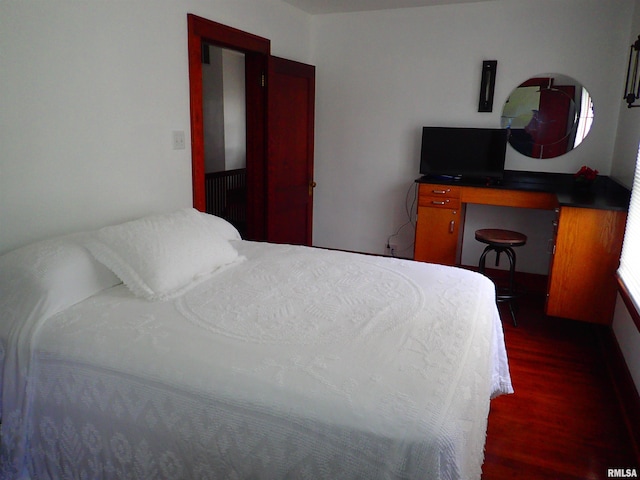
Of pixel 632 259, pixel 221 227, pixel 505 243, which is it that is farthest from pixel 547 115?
pixel 221 227

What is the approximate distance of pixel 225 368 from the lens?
56.4 inches

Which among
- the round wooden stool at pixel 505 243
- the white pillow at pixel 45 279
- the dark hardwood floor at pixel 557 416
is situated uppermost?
the white pillow at pixel 45 279

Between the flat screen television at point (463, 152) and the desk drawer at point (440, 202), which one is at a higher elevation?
the flat screen television at point (463, 152)

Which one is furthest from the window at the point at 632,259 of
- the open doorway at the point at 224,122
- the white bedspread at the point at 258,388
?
the open doorway at the point at 224,122

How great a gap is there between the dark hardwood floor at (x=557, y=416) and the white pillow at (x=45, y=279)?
179 cm

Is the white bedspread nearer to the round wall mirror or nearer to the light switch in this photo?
the light switch

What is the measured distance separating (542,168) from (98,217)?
348 centimetres

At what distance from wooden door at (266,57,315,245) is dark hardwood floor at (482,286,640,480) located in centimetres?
208

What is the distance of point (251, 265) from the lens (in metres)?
2.45

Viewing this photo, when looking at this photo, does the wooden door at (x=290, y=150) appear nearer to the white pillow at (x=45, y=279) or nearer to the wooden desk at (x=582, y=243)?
the wooden desk at (x=582, y=243)

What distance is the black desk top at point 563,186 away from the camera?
3.09m

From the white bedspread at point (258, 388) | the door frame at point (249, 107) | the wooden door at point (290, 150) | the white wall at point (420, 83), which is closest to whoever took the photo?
the white bedspread at point (258, 388)

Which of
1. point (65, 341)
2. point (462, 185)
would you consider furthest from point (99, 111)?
point (462, 185)

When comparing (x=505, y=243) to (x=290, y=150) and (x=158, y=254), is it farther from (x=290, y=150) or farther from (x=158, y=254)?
(x=158, y=254)
